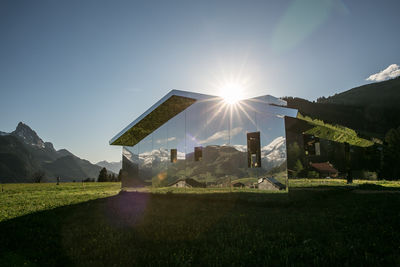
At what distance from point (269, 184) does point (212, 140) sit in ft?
12.7

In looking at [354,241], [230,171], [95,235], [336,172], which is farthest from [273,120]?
[336,172]

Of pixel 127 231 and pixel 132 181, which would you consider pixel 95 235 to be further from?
pixel 132 181

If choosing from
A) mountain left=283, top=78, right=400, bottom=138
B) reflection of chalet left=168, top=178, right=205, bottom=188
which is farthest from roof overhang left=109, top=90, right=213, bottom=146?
mountain left=283, top=78, right=400, bottom=138

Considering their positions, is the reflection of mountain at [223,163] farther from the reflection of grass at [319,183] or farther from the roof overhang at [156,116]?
the roof overhang at [156,116]

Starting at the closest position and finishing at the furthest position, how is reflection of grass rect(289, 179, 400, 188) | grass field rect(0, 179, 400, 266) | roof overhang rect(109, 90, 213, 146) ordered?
grass field rect(0, 179, 400, 266)
reflection of grass rect(289, 179, 400, 188)
roof overhang rect(109, 90, 213, 146)

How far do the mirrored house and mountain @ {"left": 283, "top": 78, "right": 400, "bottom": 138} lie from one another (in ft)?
201

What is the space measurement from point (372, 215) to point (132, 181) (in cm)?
1715

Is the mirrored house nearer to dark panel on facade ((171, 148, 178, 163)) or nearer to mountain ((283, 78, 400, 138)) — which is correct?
→ dark panel on facade ((171, 148, 178, 163))

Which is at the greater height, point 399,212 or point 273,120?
point 273,120

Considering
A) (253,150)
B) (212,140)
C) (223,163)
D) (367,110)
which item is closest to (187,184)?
(223,163)

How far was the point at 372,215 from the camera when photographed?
786cm

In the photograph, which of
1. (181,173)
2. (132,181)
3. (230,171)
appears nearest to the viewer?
(230,171)

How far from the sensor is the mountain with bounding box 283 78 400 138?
95125mm

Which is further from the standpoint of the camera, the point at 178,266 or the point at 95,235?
the point at 95,235
